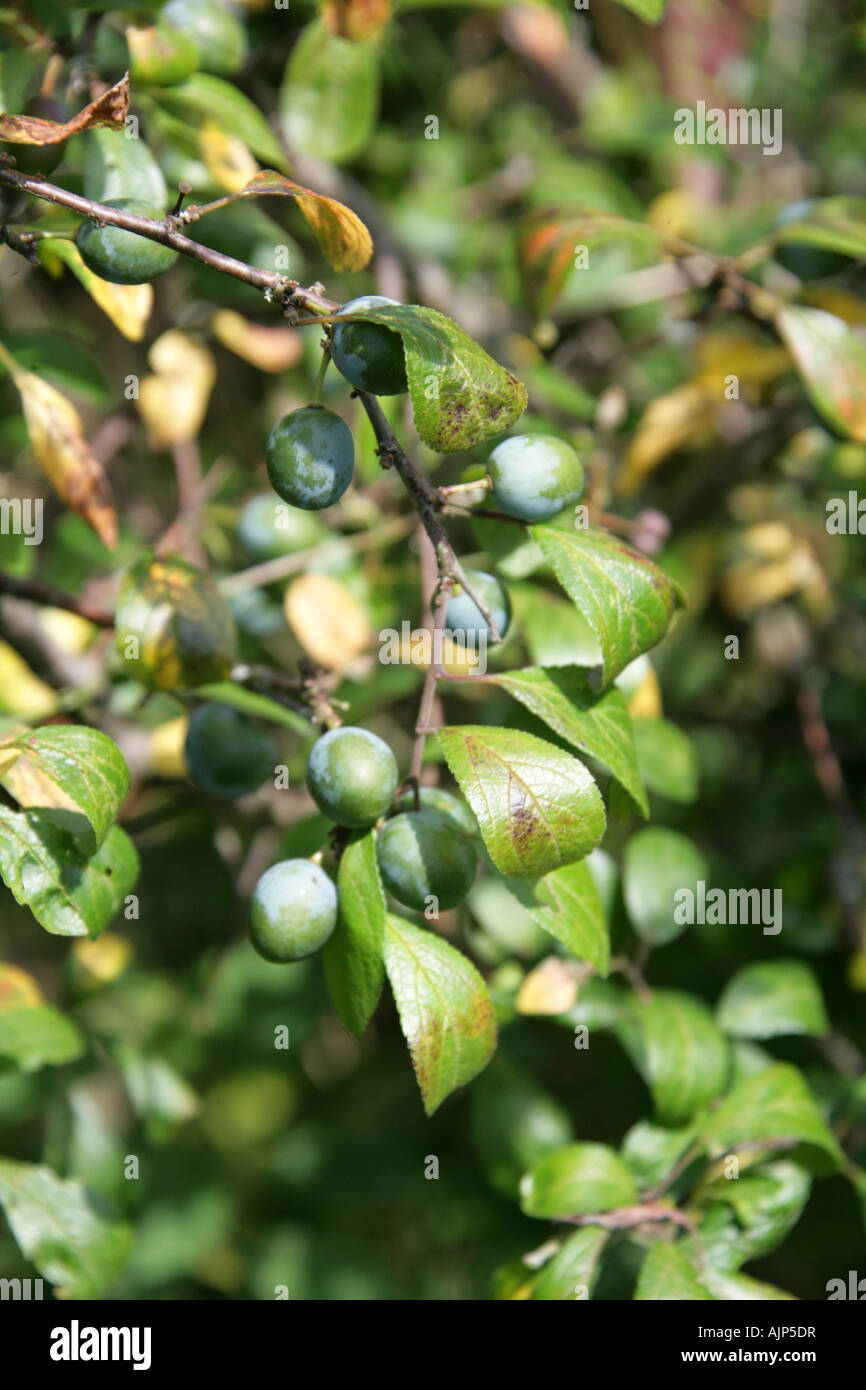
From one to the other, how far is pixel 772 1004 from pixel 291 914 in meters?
0.62

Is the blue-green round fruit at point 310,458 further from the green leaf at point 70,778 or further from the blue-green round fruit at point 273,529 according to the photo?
the blue-green round fruit at point 273,529

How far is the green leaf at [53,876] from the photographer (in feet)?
2.37

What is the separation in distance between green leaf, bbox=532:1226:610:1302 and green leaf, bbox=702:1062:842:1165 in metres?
0.14

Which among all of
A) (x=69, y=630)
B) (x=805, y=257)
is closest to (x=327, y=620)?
(x=69, y=630)

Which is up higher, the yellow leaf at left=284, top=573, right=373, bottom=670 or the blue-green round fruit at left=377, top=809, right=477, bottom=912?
the yellow leaf at left=284, top=573, right=373, bottom=670

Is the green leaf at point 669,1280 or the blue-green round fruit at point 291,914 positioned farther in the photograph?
the green leaf at point 669,1280

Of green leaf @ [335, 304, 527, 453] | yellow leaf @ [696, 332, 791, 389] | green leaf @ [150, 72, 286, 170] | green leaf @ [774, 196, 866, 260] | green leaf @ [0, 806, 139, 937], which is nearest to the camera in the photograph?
green leaf @ [335, 304, 527, 453]

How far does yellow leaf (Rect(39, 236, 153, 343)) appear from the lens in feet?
2.78

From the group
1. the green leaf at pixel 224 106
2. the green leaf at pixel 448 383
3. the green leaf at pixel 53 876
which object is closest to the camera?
the green leaf at pixel 448 383

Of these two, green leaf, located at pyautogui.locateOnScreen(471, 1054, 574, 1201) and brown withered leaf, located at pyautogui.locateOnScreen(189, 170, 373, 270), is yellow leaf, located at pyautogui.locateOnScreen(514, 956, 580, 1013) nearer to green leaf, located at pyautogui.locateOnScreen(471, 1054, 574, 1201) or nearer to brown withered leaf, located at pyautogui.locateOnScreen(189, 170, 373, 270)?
green leaf, located at pyautogui.locateOnScreen(471, 1054, 574, 1201)

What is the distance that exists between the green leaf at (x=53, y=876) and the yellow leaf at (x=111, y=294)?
0.39 meters

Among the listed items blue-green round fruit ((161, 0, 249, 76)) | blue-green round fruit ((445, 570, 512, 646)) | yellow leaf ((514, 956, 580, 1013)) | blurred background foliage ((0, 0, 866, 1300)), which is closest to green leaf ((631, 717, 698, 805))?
blurred background foliage ((0, 0, 866, 1300))

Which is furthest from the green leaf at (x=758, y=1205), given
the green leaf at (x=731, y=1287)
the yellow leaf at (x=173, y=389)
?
the yellow leaf at (x=173, y=389)

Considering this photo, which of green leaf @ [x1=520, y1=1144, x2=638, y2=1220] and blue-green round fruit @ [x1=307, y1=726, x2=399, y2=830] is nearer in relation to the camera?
blue-green round fruit @ [x1=307, y1=726, x2=399, y2=830]
